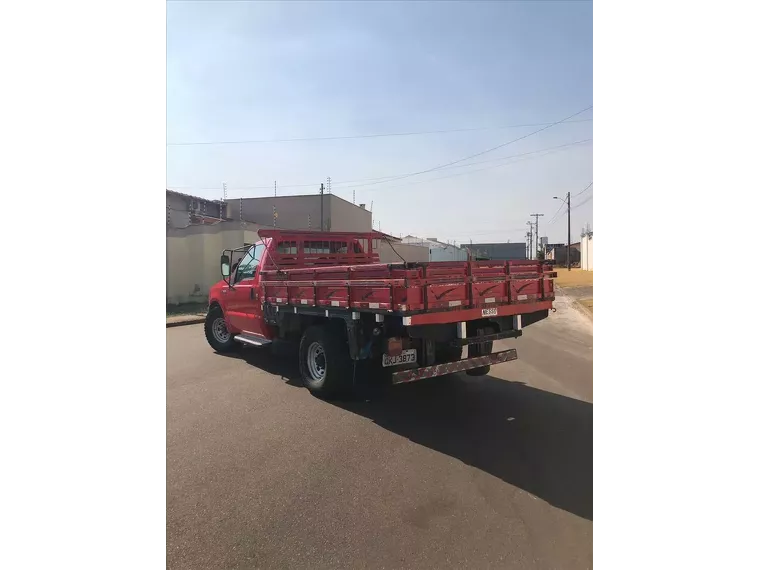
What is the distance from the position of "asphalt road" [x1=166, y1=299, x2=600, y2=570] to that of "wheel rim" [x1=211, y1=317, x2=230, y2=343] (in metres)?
2.47

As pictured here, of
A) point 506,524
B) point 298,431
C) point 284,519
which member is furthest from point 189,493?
point 506,524

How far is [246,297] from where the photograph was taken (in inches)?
297

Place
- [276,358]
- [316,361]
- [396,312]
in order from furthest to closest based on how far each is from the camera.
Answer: [276,358] → [316,361] → [396,312]

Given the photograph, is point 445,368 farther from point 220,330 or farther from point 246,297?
point 220,330

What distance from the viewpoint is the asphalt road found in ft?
8.23

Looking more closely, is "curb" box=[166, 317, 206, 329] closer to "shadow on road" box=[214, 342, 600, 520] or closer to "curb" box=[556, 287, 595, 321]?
"shadow on road" box=[214, 342, 600, 520]

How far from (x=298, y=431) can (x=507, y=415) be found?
2.39m

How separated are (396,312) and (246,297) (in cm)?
419

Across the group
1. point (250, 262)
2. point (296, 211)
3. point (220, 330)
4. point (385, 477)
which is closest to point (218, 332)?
point (220, 330)

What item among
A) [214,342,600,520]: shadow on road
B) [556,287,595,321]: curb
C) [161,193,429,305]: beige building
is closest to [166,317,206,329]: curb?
[161,193,429,305]: beige building

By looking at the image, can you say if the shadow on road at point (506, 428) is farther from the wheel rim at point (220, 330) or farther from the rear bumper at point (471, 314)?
the wheel rim at point (220, 330)

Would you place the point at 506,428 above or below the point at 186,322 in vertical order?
below

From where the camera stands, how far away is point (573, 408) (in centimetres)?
518
